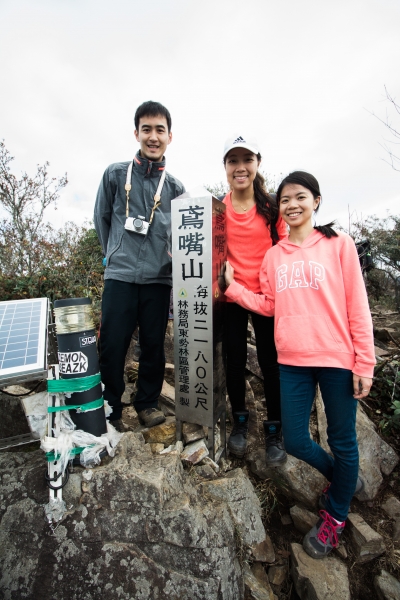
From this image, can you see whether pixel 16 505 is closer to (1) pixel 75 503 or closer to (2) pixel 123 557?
(1) pixel 75 503

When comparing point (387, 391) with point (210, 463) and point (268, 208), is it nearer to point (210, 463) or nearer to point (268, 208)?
point (210, 463)

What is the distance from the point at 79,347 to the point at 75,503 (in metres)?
0.97

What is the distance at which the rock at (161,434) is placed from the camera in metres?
2.93

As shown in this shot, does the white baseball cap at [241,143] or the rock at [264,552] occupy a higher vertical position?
the white baseball cap at [241,143]

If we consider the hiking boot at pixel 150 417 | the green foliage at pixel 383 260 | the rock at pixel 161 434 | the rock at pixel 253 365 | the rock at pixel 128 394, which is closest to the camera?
the rock at pixel 161 434

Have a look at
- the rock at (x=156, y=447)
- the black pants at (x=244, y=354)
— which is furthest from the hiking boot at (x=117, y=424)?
the black pants at (x=244, y=354)

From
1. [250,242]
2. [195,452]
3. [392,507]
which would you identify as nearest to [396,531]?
[392,507]

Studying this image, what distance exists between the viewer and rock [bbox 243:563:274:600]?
86.5 inches

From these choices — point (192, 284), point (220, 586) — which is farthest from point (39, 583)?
point (192, 284)

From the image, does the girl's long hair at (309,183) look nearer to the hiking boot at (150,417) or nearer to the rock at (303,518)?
the hiking boot at (150,417)

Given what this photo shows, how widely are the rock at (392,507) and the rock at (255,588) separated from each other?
1229mm

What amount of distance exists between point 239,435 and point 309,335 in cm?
133

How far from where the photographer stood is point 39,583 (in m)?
1.86

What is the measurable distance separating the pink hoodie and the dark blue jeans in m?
0.11
